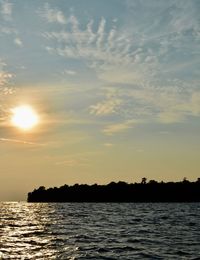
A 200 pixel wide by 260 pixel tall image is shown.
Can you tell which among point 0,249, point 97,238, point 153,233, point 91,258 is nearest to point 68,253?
point 91,258

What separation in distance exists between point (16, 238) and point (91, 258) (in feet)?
51.7

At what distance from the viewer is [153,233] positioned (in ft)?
168

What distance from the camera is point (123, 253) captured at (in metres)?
36.7

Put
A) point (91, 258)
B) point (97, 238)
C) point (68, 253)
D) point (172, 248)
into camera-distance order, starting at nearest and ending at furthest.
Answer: point (91, 258) → point (68, 253) → point (172, 248) → point (97, 238)

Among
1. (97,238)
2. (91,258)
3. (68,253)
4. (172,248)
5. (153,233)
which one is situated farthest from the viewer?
(153,233)

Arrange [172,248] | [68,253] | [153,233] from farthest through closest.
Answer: [153,233]
[172,248]
[68,253]

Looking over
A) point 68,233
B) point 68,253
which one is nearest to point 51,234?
point 68,233

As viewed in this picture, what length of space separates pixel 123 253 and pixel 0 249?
9.88m

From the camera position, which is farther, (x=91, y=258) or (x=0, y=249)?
(x=0, y=249)

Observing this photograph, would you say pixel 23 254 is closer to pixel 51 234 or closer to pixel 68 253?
pixel 68 253

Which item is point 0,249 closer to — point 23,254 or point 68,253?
point 23,254

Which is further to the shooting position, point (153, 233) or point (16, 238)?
point (153, 233)

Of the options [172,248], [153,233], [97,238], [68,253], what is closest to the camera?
[68,253]

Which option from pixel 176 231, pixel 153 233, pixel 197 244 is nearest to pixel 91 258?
pixel 197 244
